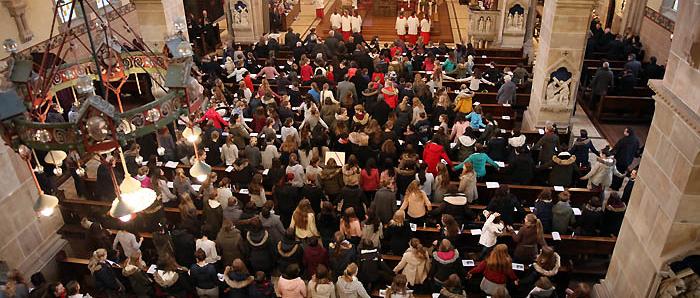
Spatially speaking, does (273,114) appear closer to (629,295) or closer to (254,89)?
(254,89)

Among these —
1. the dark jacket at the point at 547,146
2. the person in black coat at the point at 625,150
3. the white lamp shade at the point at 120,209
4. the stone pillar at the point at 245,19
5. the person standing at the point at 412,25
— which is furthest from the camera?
the stone pillar at the point at 245,19

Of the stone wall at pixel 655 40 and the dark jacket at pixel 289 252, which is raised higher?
the stone wall at pixel 655 40

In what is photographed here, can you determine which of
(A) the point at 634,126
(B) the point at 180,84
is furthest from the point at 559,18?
(B) the point at 180,84

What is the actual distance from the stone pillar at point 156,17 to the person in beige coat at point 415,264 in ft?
22.9

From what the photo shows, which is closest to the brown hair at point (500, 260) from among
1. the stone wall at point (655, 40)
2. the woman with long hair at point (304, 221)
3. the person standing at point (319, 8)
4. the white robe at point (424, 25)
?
the woman with long hair at point (304, 221)

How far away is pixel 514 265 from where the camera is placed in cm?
713

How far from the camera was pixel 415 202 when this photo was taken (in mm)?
7801

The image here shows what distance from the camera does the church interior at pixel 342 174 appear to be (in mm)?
5129

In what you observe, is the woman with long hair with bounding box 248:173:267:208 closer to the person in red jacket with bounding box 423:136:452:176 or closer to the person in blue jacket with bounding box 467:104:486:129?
the person in red jacket with bounding box 423:136:452:176

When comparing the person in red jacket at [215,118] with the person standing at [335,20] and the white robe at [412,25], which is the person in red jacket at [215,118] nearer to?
the person standing at [335,20]

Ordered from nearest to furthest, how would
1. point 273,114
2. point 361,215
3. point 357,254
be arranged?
point 357,254 → point 361,215 → point 273,114

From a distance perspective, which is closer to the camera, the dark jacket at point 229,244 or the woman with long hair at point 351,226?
the dark jacket at point 229,244

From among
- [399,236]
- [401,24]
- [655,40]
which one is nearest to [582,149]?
[399,236]

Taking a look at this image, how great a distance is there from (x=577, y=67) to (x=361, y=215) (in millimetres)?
5960
